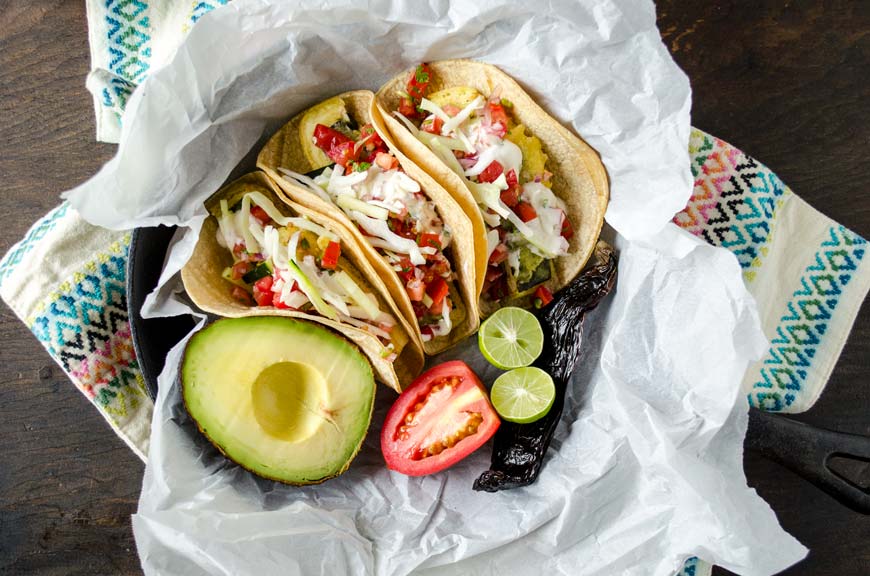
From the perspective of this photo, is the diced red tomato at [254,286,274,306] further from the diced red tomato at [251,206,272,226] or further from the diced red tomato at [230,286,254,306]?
the diced red tomato at [251,206,272,226]

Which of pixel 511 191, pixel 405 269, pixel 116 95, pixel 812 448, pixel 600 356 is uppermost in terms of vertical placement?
pixel 116 95

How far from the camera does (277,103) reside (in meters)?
1.93

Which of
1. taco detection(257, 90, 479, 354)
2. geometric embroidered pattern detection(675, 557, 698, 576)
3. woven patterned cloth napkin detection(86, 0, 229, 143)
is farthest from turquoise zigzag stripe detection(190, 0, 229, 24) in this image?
geometric embroidered pattern detection(675, 557, 698, 576)

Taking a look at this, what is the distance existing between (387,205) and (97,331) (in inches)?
33.6

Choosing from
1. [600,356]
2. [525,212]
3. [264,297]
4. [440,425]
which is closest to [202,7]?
[264,297]

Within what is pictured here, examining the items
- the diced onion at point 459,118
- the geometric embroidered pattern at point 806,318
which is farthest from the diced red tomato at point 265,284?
the geometric embroidered pattern at point 806,318

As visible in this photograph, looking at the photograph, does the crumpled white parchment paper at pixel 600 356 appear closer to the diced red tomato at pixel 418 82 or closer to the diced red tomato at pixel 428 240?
the diced red tomato at pixel 418 82

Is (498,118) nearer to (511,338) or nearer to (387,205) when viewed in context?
(387,205)

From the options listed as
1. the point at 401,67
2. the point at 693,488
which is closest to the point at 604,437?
the point at 693,488

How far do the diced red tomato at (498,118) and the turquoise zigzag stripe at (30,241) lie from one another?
1194 millimetres

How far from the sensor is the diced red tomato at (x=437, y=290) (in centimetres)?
191

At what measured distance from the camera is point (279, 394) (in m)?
1.81

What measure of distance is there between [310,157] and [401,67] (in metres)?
0.36

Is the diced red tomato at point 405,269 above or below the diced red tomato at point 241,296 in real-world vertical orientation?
above
